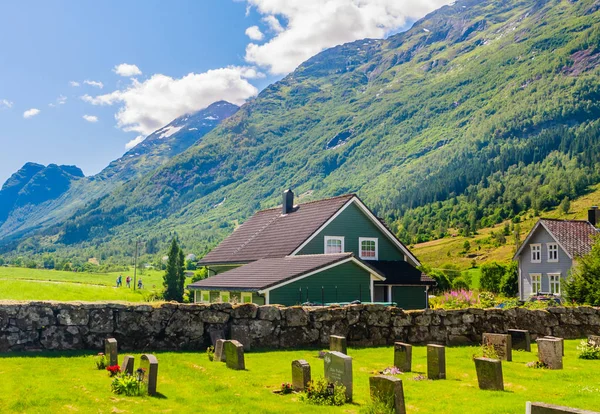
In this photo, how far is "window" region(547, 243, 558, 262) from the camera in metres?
62.6

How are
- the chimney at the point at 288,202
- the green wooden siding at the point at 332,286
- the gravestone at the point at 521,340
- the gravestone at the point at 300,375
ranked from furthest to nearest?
the chimney at the point at 288,202 → the green wooden siding at the point at 332,286 → the gravestone at the point at 521,340 → the gravestone at the point at 300,375

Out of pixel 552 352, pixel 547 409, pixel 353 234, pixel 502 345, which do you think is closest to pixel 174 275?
pixel 353 234

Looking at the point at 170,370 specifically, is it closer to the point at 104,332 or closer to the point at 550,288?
the point at 104,332

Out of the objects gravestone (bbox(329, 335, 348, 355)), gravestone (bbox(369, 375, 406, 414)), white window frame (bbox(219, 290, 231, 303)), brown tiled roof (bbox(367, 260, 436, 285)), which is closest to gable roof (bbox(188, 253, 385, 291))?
white window frame (bbox(219, 290, 231, 303))

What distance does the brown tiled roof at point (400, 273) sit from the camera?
123 ft

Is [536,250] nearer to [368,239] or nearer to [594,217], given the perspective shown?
[594,217]

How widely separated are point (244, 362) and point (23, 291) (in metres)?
35.8

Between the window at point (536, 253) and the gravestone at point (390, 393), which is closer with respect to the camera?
the gravestone at point (390, 393)

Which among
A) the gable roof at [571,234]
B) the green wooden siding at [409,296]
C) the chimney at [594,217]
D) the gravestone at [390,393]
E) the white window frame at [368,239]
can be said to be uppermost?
the chimney at [594,217]

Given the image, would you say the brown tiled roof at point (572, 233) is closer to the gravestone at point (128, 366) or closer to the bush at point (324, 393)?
the bush at point (324, 393)

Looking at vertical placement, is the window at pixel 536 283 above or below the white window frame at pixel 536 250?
below

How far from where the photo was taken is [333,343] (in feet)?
61.1

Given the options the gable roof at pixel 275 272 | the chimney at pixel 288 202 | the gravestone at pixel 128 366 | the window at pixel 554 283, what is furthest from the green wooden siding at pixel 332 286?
the window at pixel 554 283

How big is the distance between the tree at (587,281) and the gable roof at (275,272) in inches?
425
